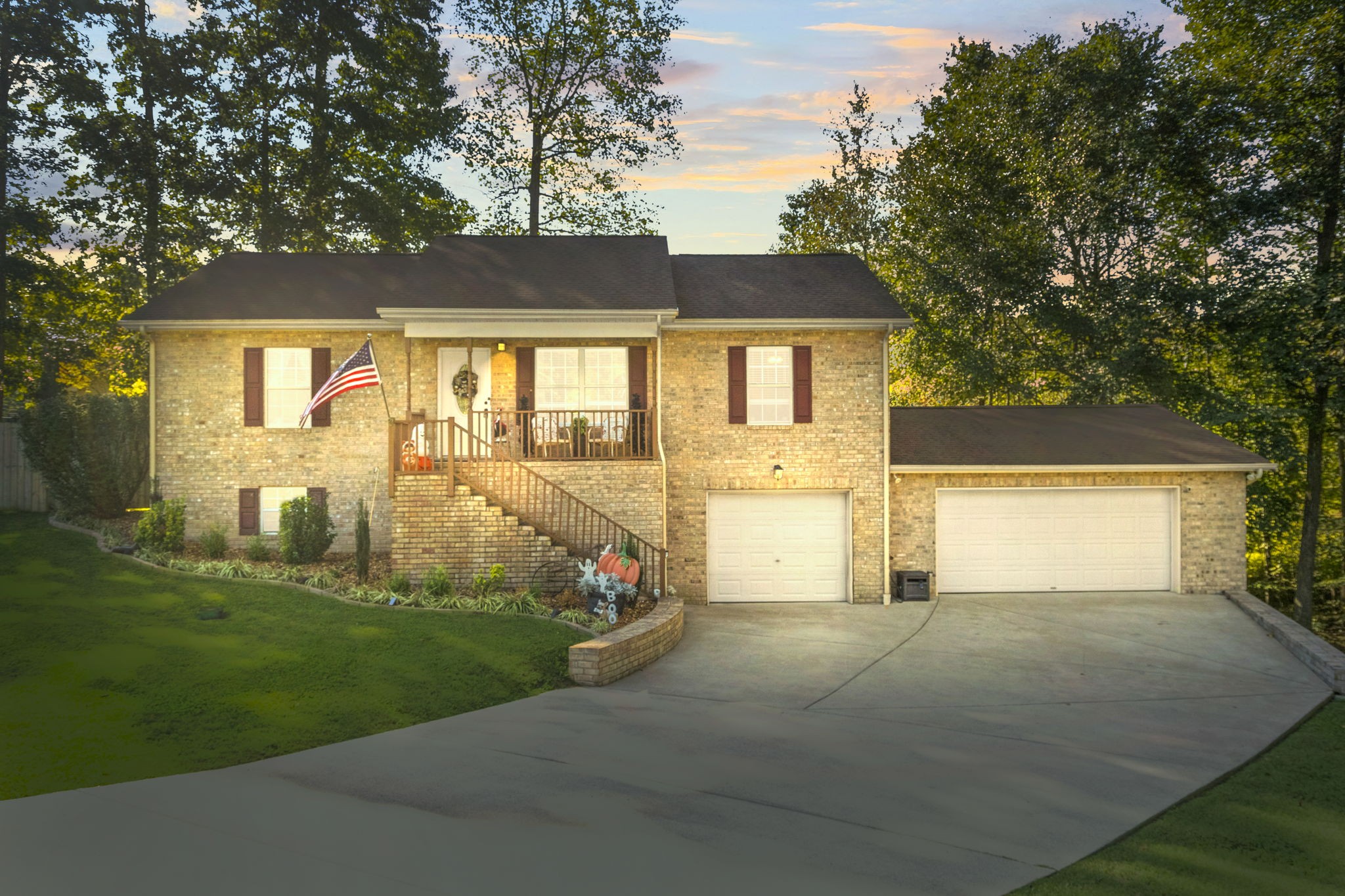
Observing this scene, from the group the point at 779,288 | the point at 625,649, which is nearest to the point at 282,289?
the point at 779,288

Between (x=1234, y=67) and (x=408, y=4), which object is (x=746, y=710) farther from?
(x=408, y=4)

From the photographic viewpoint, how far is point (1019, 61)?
2481 cm

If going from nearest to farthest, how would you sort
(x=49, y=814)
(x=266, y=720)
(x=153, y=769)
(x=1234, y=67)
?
(x=49, y=814), (x=153, y=769), (x=266, y=720), (x=1234, y=67)

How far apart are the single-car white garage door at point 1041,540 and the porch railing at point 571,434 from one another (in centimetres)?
569

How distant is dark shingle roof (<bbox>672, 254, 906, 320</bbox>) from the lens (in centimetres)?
1622

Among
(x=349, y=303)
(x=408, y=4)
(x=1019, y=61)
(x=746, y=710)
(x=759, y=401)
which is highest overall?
(x=408, y=4)

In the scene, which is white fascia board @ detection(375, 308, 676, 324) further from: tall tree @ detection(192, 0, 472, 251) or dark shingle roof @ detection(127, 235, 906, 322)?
tall tree @ detection(192, 0, 472, 251)

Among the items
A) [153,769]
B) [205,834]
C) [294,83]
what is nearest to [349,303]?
→ [153,769]

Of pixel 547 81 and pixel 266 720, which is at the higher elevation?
pixel 547 81

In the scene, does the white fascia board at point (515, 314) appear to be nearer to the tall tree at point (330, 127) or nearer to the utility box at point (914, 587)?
the utility box at point (914, 587)

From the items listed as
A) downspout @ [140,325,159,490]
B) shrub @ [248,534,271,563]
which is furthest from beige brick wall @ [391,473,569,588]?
downspout @ [140,325,159,490]

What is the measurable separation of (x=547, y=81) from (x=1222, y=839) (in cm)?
2695

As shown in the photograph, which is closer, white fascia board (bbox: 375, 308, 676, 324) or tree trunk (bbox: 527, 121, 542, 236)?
white fascia board (bbox: 375, 308, 676, 324)

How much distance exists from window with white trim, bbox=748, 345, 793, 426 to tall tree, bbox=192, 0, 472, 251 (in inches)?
634
